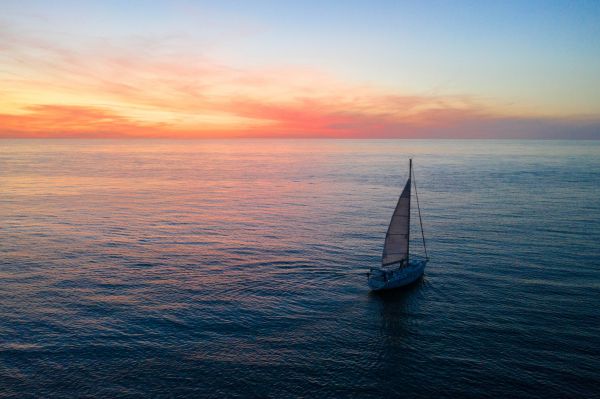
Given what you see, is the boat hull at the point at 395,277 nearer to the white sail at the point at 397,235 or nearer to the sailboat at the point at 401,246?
the sailboat at the point at 401,246

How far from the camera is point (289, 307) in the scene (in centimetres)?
5056

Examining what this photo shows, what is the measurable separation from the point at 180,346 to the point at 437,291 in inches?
1274

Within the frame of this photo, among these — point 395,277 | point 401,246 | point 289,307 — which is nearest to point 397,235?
point 401,246

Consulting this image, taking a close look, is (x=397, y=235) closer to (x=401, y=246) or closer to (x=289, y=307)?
(x=401, y=246)

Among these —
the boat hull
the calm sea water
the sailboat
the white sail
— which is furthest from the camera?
the white sail

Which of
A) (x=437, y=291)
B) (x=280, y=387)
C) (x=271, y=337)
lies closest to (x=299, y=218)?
(x=437, y=291)

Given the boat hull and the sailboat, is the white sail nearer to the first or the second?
the sailboat

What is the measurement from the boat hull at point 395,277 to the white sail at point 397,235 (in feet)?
7.01

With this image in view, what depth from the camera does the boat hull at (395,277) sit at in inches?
2162

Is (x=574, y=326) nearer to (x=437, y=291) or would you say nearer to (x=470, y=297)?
(x=470, y=297)

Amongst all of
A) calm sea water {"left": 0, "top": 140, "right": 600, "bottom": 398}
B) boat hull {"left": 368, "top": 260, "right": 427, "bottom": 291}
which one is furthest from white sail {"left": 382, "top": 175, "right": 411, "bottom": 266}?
calm sea water {"left": 0, "top": 140, "right": 600, "bottom": 398}

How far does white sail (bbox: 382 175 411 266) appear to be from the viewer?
5962 cm

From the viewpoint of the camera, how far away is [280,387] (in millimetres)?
36250

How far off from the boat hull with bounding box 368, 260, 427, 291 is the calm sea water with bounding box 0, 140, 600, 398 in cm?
144
